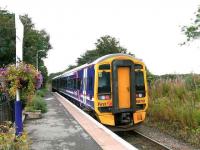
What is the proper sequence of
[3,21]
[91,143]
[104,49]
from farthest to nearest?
[104,49] → [3,21] → [91,143]

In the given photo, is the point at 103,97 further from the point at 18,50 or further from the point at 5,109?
the point at 18,50

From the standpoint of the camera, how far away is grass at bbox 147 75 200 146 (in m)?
14.7

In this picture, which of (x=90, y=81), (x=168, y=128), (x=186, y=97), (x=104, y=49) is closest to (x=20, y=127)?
(x=90, y=81)

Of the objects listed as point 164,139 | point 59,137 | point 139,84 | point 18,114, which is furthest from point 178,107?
point 18,114

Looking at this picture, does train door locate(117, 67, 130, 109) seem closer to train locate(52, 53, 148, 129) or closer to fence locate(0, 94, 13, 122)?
train locate(52, 53, 148, 129)

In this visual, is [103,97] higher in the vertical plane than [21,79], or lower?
lower

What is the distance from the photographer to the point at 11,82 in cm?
873

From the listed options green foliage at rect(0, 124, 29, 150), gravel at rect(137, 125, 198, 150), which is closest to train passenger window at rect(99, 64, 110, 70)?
gravel at rect(137, 125, 198, 150)

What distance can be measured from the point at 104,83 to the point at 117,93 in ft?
2.15

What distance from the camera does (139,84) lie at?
50.9ft

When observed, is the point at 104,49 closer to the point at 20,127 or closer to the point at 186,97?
the point at 186,97

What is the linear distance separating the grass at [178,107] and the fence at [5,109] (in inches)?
244

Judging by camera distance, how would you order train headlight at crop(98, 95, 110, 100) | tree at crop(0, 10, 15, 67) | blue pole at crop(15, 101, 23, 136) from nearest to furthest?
blue pole at crop(15, 101, 23, 136) < train headlight at crop(98, 95, 110, 100) < tree at crop(0, 10, 15, 67)

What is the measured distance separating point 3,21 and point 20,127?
21.6 meters
